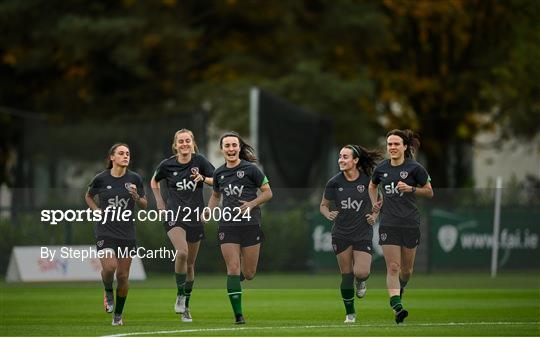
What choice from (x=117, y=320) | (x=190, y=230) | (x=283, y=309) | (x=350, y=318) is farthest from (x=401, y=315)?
(x=283, y=309)

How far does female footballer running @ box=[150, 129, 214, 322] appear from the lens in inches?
723

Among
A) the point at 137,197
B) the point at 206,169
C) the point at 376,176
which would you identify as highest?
the point at 206,169

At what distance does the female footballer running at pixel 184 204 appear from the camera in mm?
18375

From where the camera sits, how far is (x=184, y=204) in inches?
730

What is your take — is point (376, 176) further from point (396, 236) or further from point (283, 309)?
point (283, 309)

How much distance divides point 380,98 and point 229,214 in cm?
3106

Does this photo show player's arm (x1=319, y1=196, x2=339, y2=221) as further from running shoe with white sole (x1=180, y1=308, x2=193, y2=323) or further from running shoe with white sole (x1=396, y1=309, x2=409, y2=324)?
running shoe with white sole (x1=180, y1=308, x2=193, y2=323)

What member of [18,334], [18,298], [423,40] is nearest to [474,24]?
[423,40]

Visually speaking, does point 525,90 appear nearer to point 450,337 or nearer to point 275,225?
point 275,225

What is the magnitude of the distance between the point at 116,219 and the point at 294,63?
2729cm

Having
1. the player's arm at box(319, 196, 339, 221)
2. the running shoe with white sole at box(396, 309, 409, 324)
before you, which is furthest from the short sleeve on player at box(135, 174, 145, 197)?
the running shoe with white sole at box(396, 309, 409, 324)

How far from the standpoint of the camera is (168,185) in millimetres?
18844

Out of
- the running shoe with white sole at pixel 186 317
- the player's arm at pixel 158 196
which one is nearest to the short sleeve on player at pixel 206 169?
the player's arm at pixel 158 196

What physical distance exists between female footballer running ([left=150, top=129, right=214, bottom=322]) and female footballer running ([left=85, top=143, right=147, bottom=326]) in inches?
25.5
